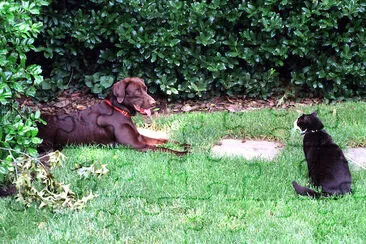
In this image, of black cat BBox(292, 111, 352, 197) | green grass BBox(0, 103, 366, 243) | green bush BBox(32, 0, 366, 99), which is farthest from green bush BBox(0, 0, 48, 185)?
green bush BBox(32, 0, 366, 99)

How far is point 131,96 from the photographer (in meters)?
5.42

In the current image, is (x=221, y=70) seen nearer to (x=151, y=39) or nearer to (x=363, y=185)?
(x=151, y=39)

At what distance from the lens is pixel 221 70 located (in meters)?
6.89

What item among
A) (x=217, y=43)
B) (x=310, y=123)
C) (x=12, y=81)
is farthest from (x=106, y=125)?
(x=217, y=43)

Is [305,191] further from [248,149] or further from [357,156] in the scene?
[248,149]

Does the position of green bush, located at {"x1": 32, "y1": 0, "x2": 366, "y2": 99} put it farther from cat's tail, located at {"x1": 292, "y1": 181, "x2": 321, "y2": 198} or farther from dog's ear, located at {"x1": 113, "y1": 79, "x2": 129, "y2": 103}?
cat's tail, located at {"x1": 292, "y1": 181, "x2": 321, "y2": 198}

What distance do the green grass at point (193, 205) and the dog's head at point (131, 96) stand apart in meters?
0.46

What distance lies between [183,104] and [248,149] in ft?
6.85

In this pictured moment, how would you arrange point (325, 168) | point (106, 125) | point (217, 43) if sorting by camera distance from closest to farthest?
point (325, 168), point (106, 125), point (217, 43)

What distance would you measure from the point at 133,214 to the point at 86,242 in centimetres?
44

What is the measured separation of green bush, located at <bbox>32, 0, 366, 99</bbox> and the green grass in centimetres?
177

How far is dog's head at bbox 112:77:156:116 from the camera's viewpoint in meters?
5.39

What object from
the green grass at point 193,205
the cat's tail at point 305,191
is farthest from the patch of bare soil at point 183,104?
the cat's tail at point 305,191

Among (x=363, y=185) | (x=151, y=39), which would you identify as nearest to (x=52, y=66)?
(x=151, y=39)
